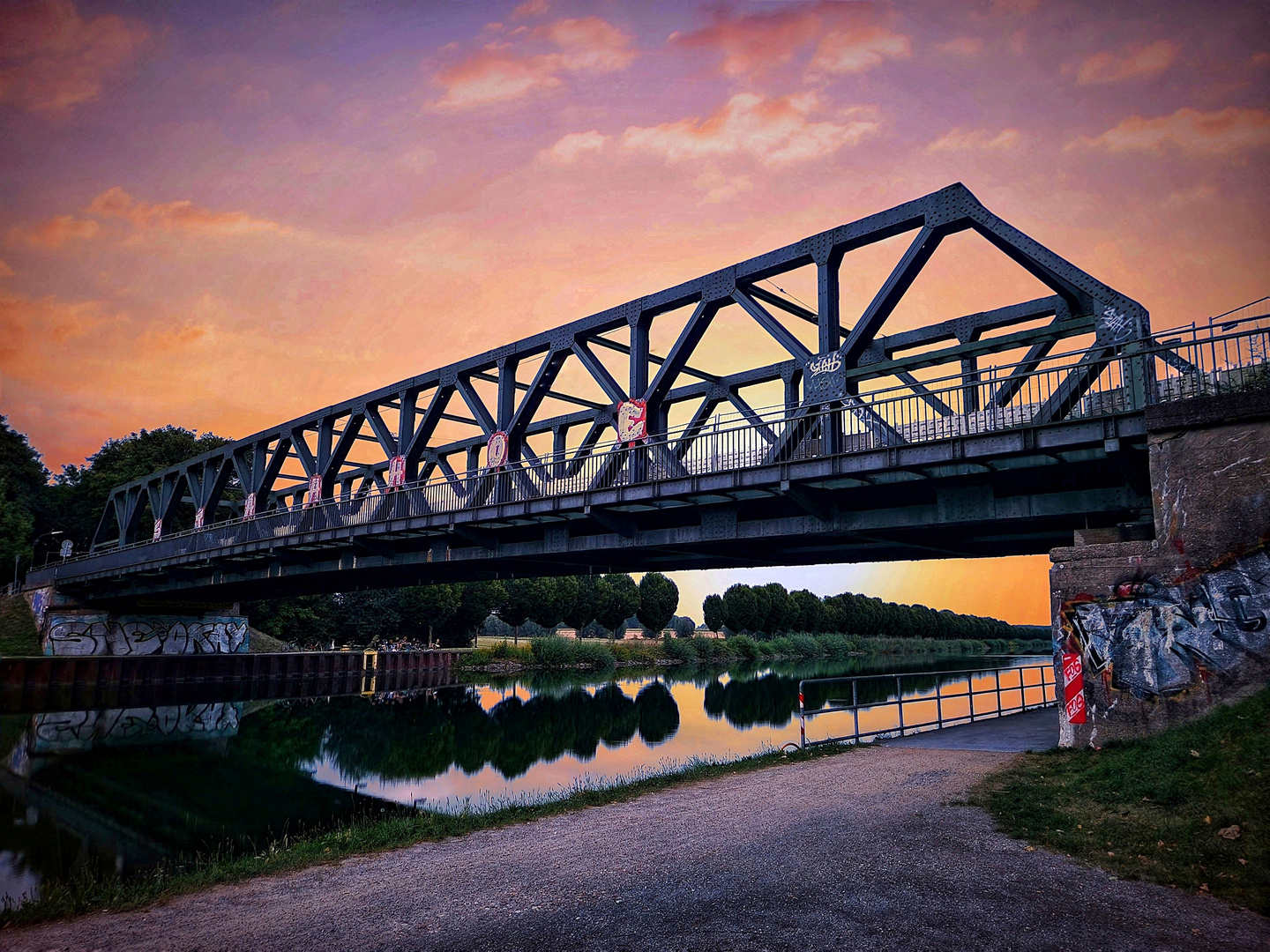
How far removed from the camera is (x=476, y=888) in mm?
8703

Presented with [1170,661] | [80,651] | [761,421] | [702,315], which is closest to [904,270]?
[761,421]

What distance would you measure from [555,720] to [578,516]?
1918cm

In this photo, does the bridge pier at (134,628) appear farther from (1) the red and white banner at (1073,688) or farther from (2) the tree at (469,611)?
(1) the red and white banner at (1073,688)

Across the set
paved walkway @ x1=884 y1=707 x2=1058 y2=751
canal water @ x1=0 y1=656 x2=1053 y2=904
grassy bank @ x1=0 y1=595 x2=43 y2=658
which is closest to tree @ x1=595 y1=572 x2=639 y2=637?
canal water @ x1=0 y1=656 x2=1053 y2=904

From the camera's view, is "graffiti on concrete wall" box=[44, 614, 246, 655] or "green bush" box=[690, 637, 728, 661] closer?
"graffiti on concrete wall" box=[44, 614, 246, 655]

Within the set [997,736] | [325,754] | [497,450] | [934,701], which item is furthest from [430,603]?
[997,736]

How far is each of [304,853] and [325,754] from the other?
21777mm

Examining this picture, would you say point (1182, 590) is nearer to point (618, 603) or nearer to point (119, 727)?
point (119, 727)

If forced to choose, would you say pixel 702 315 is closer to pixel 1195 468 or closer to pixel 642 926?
pixel 1195 468

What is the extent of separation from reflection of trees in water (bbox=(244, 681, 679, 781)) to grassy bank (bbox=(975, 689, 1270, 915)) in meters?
18.4

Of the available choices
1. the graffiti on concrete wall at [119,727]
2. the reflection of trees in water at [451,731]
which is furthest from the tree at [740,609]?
the graffiti on concrete wall at [119,727]

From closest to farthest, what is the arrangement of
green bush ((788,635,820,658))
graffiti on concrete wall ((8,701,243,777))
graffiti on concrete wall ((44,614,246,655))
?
1. graffiti on concrete wall ((8,701,243,777))
2. graffiti on concrete wall ((44,614,246,655))
3. green bush ((788,635,820,658))

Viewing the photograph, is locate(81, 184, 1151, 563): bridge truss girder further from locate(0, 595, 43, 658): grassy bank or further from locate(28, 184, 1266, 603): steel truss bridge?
locate(0, 595, 43, 658): grassy bank

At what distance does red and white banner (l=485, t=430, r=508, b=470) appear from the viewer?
2841 cm
